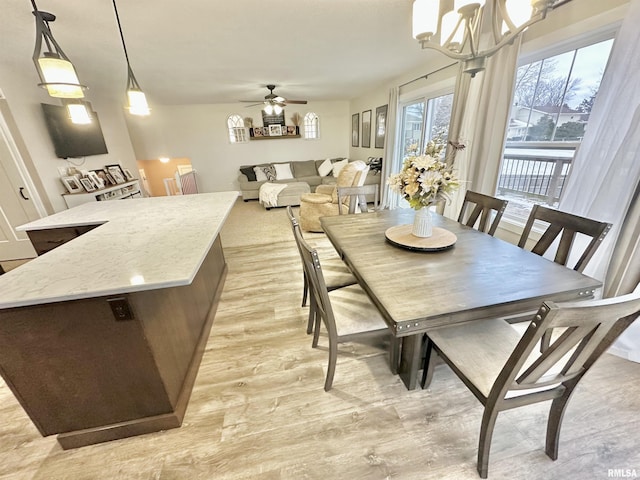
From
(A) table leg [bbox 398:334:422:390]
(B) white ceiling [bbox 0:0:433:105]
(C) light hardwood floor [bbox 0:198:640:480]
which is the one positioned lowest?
(C) light hardwood floor [bbox 0:198:640:480]

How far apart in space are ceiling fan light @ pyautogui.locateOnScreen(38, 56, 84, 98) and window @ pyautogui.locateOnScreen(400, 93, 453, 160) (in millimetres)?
3124

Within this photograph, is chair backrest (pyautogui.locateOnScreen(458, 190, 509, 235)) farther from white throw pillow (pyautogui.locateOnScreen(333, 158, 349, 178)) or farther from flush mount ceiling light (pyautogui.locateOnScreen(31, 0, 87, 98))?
white throw pillow (pyautogui.locateOnScreen(333, 158, 349, 178))

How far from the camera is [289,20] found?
7.13 feet

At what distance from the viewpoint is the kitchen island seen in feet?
3.43

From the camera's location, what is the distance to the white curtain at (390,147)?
439 centimetres

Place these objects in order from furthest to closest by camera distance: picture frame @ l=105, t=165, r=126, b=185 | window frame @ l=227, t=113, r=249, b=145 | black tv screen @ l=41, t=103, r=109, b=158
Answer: window frame @ l=227, t=113, r=249, b=145
picture frame @ l=105, t=165, r=126, b=185
black tv screen @ l=41, t=103, r=109, b=158

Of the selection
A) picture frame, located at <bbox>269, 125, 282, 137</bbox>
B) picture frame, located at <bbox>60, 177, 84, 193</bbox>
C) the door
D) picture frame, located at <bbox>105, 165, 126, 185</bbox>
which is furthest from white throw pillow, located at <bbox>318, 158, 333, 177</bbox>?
the door

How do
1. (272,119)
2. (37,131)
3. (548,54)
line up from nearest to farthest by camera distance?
1. (548,54)
2. (37,131)
3. (272,119)

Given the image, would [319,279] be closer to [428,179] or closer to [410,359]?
[410,359]

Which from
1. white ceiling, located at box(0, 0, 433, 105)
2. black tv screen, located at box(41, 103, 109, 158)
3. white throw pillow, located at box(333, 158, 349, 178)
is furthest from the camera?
white throw pillow, located at box(333, 158, 349, 178)

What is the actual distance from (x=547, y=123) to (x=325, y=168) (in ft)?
16.7

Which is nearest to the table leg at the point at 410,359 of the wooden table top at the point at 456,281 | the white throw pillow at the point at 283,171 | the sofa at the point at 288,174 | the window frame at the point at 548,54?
the wooden table top at the point at 456,281

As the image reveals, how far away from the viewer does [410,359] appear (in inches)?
56.7

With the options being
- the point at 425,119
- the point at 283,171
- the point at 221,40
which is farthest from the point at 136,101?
the point at 283,171
